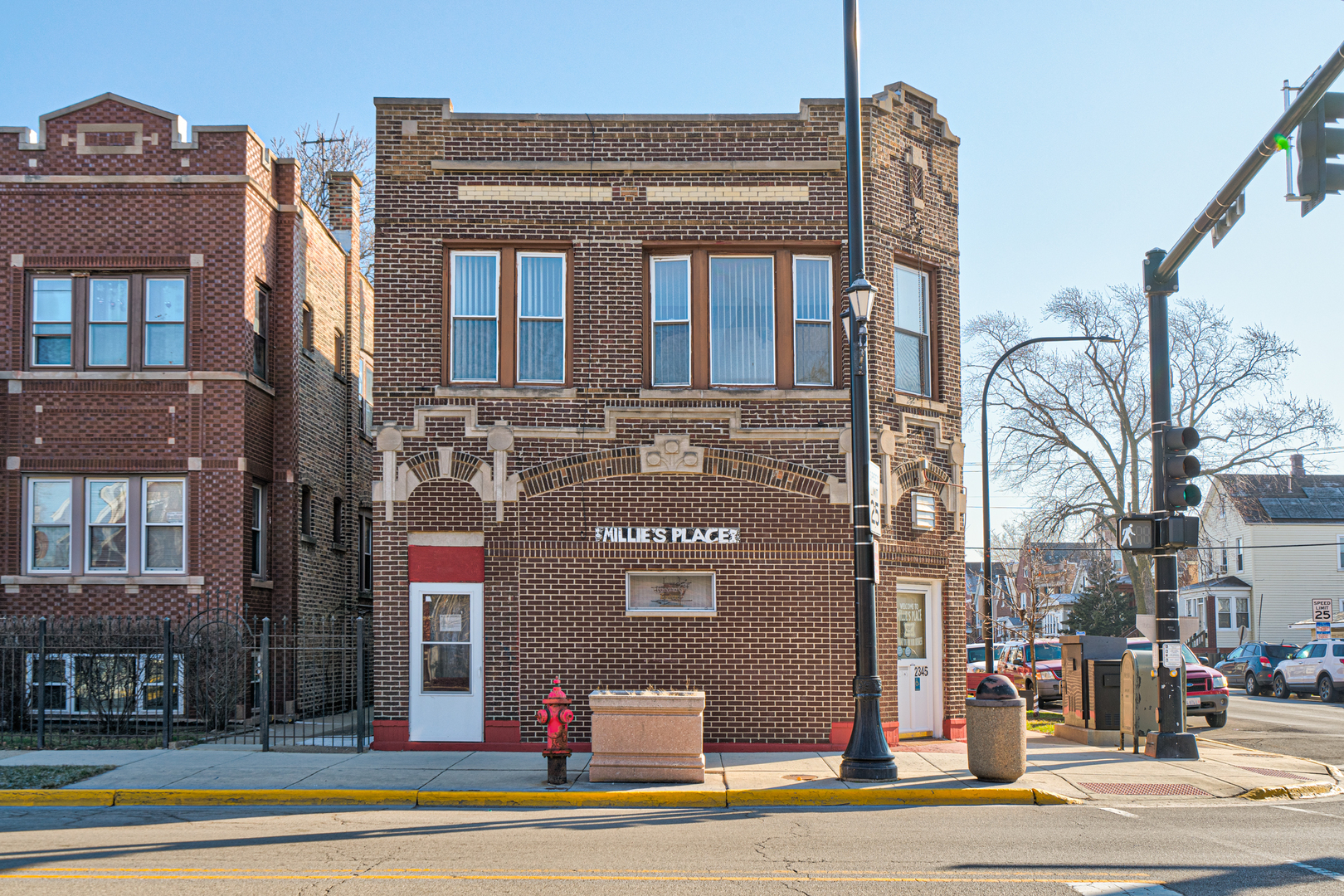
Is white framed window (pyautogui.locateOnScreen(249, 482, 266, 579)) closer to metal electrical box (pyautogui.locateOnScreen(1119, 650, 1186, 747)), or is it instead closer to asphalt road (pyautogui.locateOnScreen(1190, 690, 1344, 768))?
metal electrical box (pyautogui.locateOnScreen(1119, 650, 1186, 747))

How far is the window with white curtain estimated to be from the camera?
1667cm

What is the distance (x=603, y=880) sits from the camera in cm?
827

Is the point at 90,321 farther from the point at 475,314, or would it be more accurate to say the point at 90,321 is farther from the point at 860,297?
the point at 860,297

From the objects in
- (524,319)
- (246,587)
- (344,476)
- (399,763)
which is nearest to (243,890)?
(399,763)

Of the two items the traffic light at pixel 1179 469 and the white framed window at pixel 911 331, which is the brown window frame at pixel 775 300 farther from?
the traffic light at pixel 1179 469

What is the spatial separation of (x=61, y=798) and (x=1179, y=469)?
43.5 feet

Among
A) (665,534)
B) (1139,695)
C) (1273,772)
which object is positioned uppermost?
(665,534)

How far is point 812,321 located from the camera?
1678 centimetres

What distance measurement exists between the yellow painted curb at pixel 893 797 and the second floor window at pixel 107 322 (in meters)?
11.7

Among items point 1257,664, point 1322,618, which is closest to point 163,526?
point 1257,664

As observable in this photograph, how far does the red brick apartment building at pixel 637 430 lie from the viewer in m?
15.8

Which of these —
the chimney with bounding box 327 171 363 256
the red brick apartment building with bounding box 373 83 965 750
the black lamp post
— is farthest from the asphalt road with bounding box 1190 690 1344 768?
the chimney with bounding box 327 171 363 256

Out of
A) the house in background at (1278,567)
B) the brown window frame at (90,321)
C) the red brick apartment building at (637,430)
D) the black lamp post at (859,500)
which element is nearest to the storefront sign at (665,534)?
the red brick apartment building at (637,430)

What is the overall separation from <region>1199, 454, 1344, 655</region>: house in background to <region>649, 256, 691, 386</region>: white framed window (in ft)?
147
